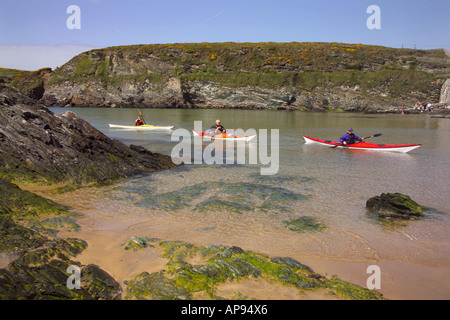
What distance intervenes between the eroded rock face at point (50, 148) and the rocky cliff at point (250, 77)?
193 feet

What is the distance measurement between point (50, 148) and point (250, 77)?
6415 cm

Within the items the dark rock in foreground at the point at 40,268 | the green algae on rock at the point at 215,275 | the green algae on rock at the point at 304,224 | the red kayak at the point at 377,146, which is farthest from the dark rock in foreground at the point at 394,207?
the red kayak at the point at 377,146

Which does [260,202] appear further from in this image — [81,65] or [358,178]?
[81,65]

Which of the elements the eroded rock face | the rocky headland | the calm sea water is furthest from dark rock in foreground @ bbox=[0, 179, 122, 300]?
the eroded rock face

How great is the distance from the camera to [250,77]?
235 feet

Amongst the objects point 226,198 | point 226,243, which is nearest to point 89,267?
point 226,243

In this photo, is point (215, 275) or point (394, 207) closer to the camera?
point (215, 275)

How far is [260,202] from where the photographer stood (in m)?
9.72

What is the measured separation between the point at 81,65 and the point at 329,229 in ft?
277

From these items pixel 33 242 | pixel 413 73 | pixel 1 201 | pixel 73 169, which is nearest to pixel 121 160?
pixel 73 169

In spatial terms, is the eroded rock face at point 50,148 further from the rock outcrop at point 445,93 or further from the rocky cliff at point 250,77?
the rock outcrop at point 445,93

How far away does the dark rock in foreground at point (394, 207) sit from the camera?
8.71m

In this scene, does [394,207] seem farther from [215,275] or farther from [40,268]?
[40,268]

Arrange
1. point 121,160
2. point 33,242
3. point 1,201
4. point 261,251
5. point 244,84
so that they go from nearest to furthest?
point 33,242 → point 261,251 → point 1,201 → point 121,160 → point 244,84
